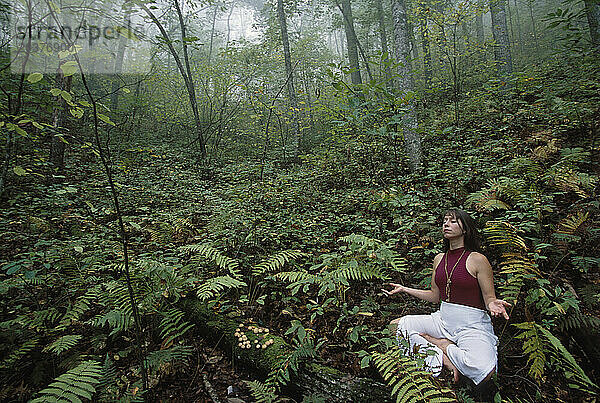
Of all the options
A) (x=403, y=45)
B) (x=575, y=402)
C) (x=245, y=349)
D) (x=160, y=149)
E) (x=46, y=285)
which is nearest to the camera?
(x=575, y=402)

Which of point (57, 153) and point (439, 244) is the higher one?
point (57, 153)

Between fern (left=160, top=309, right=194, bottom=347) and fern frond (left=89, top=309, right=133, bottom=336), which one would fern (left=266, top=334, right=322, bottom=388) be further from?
fern frond (left=89, top=309, right=133, bottom=336)

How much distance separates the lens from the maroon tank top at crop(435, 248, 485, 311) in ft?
9.35

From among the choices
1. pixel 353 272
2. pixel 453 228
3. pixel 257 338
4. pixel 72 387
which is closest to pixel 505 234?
pixel 453 228

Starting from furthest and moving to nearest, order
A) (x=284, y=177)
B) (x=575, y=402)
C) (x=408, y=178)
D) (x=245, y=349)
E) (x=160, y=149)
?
(x=160, y=149), (x=284, y=177), (x=408, y=178), (x=245, y=349), (x=575, y=402)

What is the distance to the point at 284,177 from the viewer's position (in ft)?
24.7

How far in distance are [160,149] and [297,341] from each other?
10.1m

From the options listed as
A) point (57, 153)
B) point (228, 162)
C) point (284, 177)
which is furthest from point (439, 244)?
point (57, 153)

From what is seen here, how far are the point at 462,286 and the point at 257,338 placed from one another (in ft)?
7.67

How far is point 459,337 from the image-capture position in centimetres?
281

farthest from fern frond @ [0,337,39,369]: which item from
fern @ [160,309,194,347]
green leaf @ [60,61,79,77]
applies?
green leaf @ [60,61,79,77]

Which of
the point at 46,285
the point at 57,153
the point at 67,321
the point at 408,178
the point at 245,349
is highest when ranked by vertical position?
the point at 57,153

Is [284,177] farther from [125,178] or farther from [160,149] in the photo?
[160,149]

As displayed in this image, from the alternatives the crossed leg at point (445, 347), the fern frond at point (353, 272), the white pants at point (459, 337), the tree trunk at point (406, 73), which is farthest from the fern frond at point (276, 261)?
the tree trunk at point (406, 73)
